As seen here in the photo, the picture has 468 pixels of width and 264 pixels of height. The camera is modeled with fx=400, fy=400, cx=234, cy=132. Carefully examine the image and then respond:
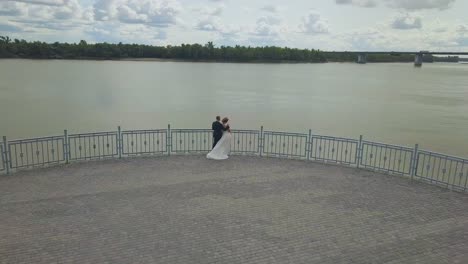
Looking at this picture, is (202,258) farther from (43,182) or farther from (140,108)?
(140,108)

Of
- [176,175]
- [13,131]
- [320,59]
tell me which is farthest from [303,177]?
[320,59]

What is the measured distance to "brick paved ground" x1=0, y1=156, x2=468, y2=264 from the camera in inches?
307

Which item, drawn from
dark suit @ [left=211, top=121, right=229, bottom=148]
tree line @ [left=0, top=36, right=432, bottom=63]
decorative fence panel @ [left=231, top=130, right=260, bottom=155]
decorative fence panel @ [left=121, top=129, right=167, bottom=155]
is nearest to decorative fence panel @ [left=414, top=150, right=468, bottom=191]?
decorative fence panel @ [left=231, top=130, right=260, bottom=155]

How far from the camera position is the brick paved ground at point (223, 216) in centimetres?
779

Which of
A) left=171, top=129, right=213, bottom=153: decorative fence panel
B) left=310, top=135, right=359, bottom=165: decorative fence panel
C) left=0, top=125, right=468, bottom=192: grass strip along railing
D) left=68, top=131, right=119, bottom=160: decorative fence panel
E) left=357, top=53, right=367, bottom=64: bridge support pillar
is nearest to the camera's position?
left=0, top=125, right=468, bottom=192: grass strip along railing

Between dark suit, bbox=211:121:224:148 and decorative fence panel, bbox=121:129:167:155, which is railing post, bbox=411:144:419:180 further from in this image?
decorative fence panel, bbox=121:129:167:155

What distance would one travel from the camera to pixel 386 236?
28.3ft

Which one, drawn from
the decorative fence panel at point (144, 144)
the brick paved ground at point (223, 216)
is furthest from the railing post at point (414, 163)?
the decorative fence panel at point (144, 144)

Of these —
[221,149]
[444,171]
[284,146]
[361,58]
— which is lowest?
[284,146]

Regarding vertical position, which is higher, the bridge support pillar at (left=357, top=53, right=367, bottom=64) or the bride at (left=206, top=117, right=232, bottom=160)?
the bridge support pillar at (left=357, top=53, right=367, bottom=64)

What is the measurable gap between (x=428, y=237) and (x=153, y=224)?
19.7 feet

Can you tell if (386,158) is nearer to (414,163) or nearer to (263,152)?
(414,163)

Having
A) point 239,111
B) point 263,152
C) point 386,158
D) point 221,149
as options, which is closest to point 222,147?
point 221,149

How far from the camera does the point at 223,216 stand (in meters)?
9.39
